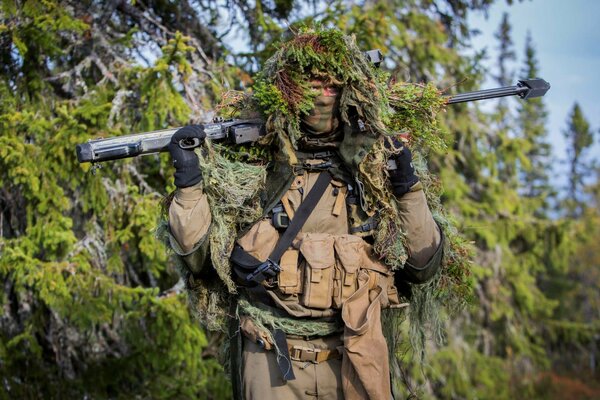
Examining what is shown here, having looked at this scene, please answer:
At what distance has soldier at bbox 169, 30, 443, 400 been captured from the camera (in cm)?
344

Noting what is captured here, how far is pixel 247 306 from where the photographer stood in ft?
12.0

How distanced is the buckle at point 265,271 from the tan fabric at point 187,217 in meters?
0.32

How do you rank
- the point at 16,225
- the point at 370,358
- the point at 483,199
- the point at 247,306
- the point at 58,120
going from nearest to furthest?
the point at 370,358
the point at 247,306
the point at 58,120
the point at 16,225
the point at 483,199

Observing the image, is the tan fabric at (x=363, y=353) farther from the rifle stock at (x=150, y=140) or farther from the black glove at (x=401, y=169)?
the rifle stock at (x=150, y=140)

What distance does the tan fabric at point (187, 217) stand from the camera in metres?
3.38

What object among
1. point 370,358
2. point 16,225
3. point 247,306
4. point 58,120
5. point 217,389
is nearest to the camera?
point 370,358

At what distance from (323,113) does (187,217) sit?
874 millimetres

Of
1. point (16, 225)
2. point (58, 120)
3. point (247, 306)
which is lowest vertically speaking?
point (247, 306)

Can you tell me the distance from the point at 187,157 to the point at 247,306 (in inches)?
33.2

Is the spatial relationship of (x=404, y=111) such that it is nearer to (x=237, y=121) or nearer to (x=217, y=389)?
(x=237, y=121)

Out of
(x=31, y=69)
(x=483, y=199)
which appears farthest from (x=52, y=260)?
(x=483, y=199)

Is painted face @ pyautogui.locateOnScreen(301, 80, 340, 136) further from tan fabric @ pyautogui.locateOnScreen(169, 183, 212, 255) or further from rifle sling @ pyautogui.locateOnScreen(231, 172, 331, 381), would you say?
tan fabric @ pyautogui.locateOnScreen(169, 183, 212, 255)

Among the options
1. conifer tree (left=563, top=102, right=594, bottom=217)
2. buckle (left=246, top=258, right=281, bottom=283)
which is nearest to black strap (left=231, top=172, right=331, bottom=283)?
buckle (left=246, top=258, right=281, bottom=283)

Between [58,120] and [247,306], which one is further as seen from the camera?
[58,120]
